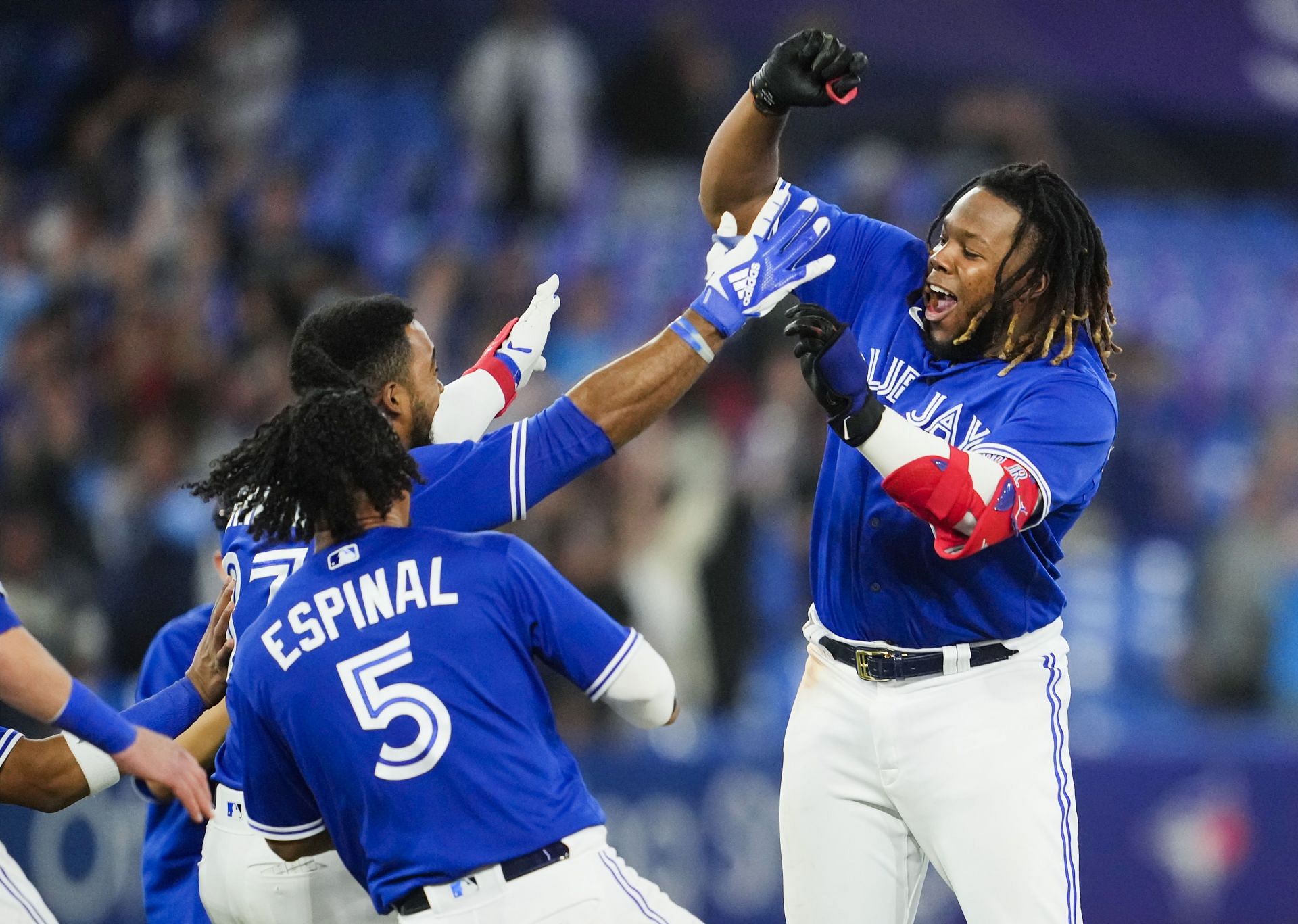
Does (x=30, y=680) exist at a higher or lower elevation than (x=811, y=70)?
lower

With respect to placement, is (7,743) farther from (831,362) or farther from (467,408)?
(831,362)

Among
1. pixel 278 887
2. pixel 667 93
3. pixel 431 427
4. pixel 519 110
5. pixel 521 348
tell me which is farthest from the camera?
pixel 667 93

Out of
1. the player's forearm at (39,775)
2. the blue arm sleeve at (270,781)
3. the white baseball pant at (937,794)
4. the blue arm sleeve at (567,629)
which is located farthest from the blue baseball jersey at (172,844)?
the white baseball pant at (937,794)

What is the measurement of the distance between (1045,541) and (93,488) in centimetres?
431

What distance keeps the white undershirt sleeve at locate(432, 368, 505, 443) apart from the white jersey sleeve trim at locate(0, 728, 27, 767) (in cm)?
118

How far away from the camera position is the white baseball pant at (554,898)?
2.97 metres

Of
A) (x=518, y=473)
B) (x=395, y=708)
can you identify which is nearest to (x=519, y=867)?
(x=395, y=708)

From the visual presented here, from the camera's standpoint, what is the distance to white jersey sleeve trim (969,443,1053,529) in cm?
338

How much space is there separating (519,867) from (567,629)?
0.45m

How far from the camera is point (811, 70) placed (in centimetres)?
381

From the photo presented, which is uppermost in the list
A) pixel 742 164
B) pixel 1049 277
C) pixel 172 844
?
pixel 742 164

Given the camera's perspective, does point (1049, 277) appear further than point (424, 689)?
Yes

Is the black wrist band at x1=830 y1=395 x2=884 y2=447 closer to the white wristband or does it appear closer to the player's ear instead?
the player's ear

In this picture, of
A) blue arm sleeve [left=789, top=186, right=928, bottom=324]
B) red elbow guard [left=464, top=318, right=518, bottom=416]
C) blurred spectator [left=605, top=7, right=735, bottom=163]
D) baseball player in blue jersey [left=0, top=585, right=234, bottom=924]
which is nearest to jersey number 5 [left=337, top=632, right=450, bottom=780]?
baseball player in blue jersey [left=0, top=585, right=234, bottom=924]
